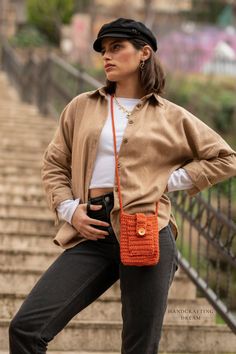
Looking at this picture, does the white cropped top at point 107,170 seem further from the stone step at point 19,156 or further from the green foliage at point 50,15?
the green foliage at point 50,15

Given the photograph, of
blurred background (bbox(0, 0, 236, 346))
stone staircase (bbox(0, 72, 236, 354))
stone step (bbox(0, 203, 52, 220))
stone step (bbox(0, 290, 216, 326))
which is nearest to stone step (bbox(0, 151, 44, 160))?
blurred background (bbox(0, 0, 236, 346))

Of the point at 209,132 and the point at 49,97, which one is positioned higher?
the point at 209,132

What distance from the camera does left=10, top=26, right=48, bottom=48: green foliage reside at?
34.7 metres

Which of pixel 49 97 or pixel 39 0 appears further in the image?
pixel 39 0

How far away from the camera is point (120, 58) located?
10.4 ft

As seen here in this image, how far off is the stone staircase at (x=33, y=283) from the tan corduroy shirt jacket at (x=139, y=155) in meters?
1.53

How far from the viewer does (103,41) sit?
10.5 ft

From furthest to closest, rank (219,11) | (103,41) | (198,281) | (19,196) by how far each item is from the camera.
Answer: (219,11), (19,196), (198,281), (103,41)

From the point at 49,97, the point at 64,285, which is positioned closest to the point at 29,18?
the point at 49,97

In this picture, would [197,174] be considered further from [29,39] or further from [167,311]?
[29,39]

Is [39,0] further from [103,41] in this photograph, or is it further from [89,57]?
[103,41]

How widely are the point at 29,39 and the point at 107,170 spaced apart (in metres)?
32.6

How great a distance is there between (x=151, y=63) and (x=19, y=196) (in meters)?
4.36

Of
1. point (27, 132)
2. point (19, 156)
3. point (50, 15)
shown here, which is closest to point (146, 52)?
point (19, 156)
